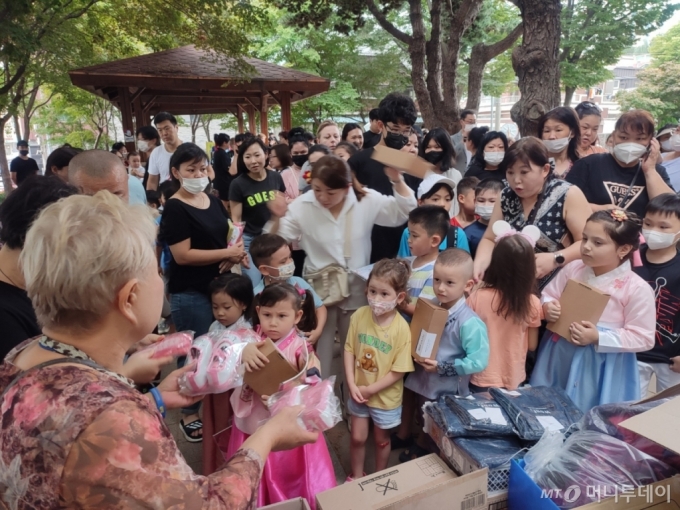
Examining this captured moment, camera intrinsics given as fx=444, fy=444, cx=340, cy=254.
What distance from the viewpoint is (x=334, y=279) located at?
2854 mm

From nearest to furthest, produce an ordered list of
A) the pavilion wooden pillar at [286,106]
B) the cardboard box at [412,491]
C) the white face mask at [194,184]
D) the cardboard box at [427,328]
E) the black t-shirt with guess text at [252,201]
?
the cardboard box at [412,491]
the cardboard box at [427,328]
the white face mask at [194,184]
the black t-shirt with guess text at [252,201]
the pavilion wooden pillar at [286,106]

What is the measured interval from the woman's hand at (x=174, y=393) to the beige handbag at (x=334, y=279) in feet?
4.07

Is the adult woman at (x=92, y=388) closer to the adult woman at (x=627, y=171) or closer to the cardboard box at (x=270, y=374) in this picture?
the cardboard box at (x=270, y=374)

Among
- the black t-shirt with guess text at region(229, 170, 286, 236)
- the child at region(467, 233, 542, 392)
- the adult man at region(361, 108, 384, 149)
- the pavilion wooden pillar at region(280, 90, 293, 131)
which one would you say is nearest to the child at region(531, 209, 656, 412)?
the child at region(467, 233, 542, 392)

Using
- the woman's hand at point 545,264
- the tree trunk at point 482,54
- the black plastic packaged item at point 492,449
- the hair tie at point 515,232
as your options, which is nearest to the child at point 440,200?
the hair tie at point 515,232

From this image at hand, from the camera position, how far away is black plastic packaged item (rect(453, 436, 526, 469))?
182 centimetres

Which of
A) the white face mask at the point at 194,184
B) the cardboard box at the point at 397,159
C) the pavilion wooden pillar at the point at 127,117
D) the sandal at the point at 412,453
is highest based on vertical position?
the pavilion wooden pillar at the point at 127,117

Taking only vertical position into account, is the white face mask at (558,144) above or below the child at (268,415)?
above

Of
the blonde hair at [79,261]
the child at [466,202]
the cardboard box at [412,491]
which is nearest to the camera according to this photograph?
the blonde hair at [79,261]

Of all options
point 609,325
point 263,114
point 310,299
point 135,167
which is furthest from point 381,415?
point 263,114

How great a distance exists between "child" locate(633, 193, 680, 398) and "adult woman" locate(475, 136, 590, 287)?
0.36 metres

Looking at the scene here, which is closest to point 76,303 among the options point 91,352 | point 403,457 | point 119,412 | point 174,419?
point 91,352

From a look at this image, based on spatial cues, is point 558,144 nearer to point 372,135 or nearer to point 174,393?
point 372,135

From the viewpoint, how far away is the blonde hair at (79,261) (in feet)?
3.14
